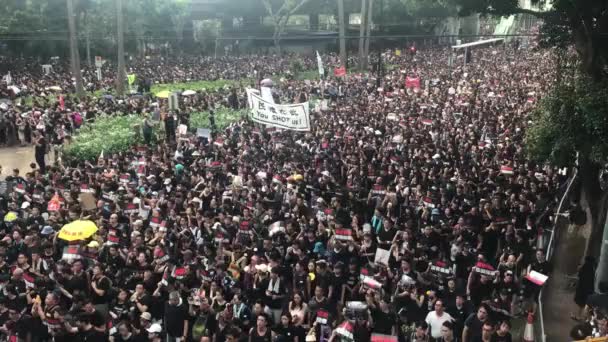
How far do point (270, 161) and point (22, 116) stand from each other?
44.3 ft

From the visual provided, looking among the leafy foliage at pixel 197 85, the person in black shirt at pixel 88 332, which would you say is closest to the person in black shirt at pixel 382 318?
the person in black shirt at pixel 88 332

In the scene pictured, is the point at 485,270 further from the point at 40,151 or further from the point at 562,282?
the point at 40,151

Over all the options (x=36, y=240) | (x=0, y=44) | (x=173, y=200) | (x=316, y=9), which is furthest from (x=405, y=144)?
(x=316, y=9)

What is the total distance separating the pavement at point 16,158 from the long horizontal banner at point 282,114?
9.63 metres

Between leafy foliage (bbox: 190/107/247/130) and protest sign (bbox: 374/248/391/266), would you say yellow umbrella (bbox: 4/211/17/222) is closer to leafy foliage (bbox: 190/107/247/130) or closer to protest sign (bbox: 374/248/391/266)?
protest sign (bbox: 374/248/391/266)

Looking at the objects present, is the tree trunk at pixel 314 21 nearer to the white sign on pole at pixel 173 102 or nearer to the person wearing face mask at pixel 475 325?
the white sign on pole at pixel 173 102

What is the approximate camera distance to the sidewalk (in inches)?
419

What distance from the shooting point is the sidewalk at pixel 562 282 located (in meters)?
10.6

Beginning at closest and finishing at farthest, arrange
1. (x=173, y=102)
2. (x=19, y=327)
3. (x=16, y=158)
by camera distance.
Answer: (x=19, y=327) < (x=16, y=158) < (x=173, y=102)

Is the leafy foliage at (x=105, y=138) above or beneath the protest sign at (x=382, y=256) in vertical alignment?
beneath

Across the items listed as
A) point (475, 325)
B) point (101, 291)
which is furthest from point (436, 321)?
point (101, 291)

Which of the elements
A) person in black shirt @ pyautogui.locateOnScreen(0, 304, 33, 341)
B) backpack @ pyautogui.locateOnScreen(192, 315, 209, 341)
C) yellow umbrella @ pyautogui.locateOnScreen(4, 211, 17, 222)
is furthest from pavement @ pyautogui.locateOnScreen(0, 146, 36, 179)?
backpack @ pyautogui.locateOnScreen(192, 315, 209, 341)

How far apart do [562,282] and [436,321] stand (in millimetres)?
4992

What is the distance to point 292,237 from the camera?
38.2 feet
